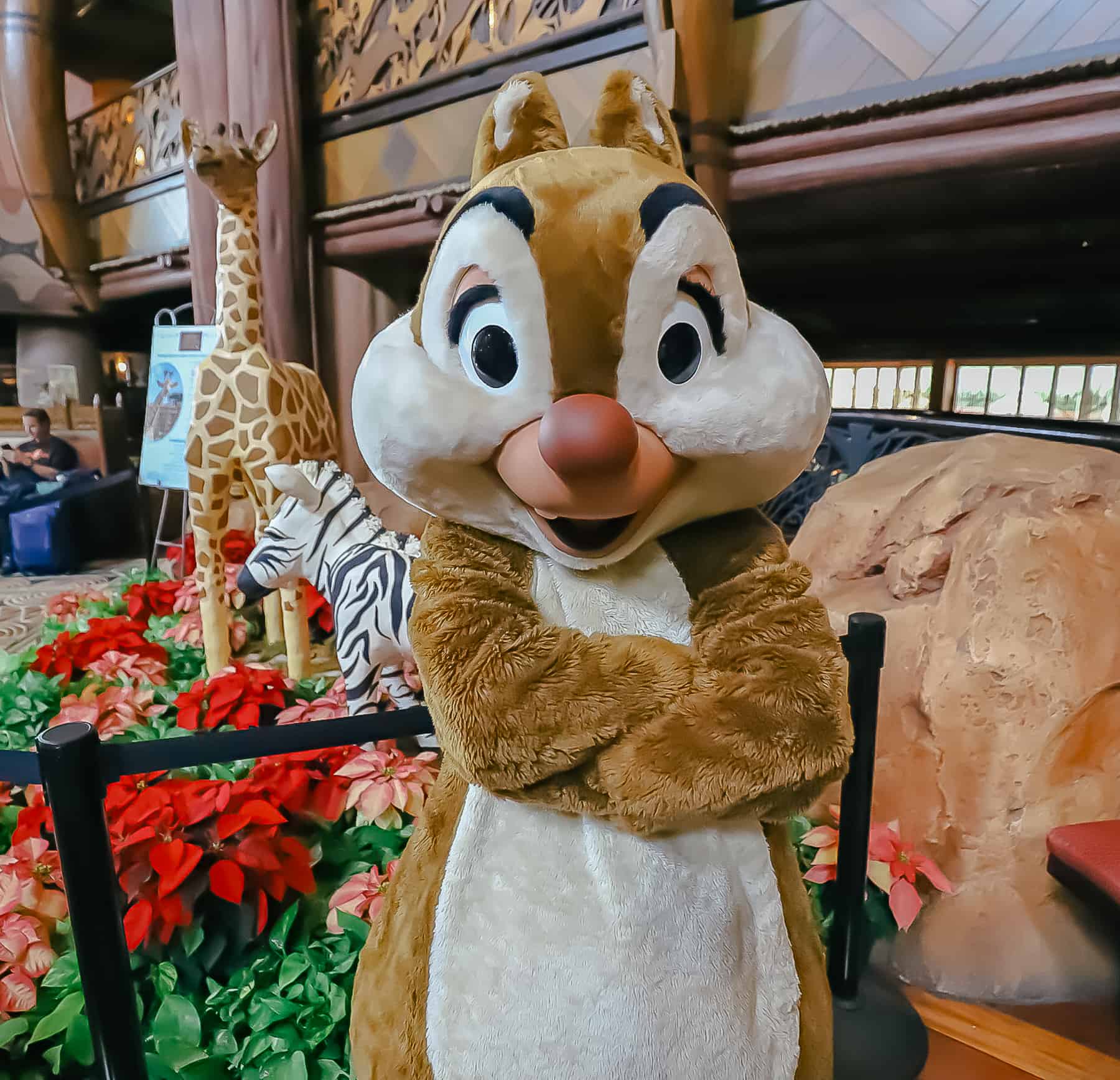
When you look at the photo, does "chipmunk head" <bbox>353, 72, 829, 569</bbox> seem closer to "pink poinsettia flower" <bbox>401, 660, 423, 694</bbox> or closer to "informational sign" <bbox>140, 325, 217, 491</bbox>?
"pink poinsettia flower" <bbox>401, 660, 423, 694</bbox>

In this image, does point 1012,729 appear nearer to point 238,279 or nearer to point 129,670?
point 238,279

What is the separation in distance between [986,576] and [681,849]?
991mm

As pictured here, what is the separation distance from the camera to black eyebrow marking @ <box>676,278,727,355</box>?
57 centimetres

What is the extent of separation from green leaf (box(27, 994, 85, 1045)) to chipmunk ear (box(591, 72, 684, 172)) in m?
1.31

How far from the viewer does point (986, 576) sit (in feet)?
4.30

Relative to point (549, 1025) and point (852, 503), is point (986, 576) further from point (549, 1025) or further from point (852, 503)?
point (549, 1025)

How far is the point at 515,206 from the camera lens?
21.6 inches

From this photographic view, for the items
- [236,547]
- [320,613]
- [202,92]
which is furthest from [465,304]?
[202,92]

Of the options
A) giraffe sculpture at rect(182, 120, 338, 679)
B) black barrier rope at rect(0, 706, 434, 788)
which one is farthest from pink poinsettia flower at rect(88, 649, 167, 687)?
black barrier rope at rect(0, 706, 434, 788)

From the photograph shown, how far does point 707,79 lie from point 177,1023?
6.86ft

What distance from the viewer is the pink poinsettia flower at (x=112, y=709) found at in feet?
5.41

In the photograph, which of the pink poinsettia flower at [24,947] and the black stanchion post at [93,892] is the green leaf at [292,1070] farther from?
the pink poinsettia flower at [24,947]

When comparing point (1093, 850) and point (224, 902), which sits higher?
point (1093, 850)

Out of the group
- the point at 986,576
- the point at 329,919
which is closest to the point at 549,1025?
the point at 329,919
